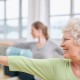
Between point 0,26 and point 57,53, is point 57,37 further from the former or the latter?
point 0,26

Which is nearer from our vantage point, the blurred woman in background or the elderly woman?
the elderly woman

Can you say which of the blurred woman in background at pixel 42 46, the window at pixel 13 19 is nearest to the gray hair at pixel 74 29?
the blurred woman in background at pixel 42 46

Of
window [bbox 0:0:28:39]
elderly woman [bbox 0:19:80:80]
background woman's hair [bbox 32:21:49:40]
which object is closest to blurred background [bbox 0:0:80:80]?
window [bbox 0:0:28:39]

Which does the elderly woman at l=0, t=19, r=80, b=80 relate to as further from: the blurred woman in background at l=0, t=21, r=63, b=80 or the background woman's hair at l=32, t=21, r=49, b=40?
the background woman's hair at l=32, t=21, r=49, b=40

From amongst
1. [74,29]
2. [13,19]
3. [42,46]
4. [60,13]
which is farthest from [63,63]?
[13,19]

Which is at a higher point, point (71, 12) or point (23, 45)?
point (71, 12)

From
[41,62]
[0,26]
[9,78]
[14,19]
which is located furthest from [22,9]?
[41,62]

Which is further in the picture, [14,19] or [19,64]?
[14,19]

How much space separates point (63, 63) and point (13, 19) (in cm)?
388

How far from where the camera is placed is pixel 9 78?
3.20m

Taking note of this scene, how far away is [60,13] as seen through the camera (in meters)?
4.07

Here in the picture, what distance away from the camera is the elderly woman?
1115 mm

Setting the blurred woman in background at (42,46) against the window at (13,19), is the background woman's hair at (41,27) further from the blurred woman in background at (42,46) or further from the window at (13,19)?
the window at (13,19)

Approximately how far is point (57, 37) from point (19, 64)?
3.00 metres
